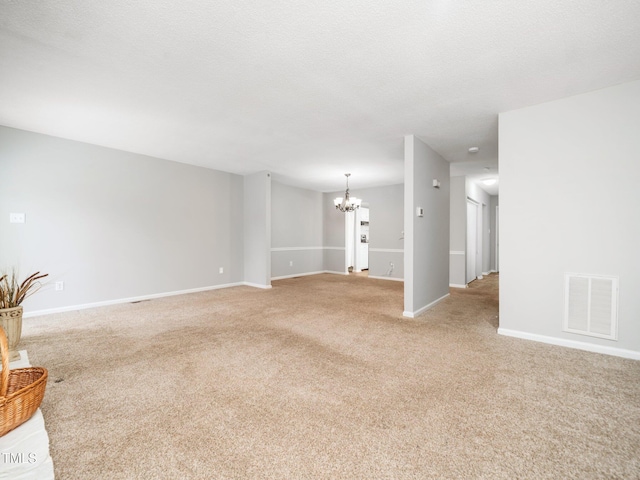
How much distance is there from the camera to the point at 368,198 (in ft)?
27.1

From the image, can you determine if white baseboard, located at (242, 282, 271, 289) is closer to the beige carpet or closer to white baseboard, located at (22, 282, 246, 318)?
white baseboard, located at (22, 282, 246, 318)

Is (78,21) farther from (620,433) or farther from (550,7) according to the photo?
(620,433)

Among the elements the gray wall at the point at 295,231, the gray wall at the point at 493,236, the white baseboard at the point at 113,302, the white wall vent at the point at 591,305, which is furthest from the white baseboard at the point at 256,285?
the gray wall at the point at 493,236

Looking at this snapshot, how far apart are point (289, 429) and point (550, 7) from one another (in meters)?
3.07

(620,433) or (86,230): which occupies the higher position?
(86,230)

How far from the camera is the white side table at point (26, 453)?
1.20 metres

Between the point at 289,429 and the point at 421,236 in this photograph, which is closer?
the point at 289,429

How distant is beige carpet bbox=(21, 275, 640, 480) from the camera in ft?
4.47

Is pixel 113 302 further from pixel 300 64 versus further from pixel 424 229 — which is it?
pixel 424 229

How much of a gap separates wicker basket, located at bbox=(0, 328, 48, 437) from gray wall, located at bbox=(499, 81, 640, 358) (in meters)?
4.09

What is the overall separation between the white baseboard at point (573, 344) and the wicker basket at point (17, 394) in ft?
13.4

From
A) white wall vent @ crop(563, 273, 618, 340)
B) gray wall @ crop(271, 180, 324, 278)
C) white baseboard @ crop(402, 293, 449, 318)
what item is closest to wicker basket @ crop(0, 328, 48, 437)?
white baseboard @ crop(402, 293, 449, 318)

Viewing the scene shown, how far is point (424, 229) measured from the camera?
431 cm

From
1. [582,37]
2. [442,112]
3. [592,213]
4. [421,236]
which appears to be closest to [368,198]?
[421,236]
